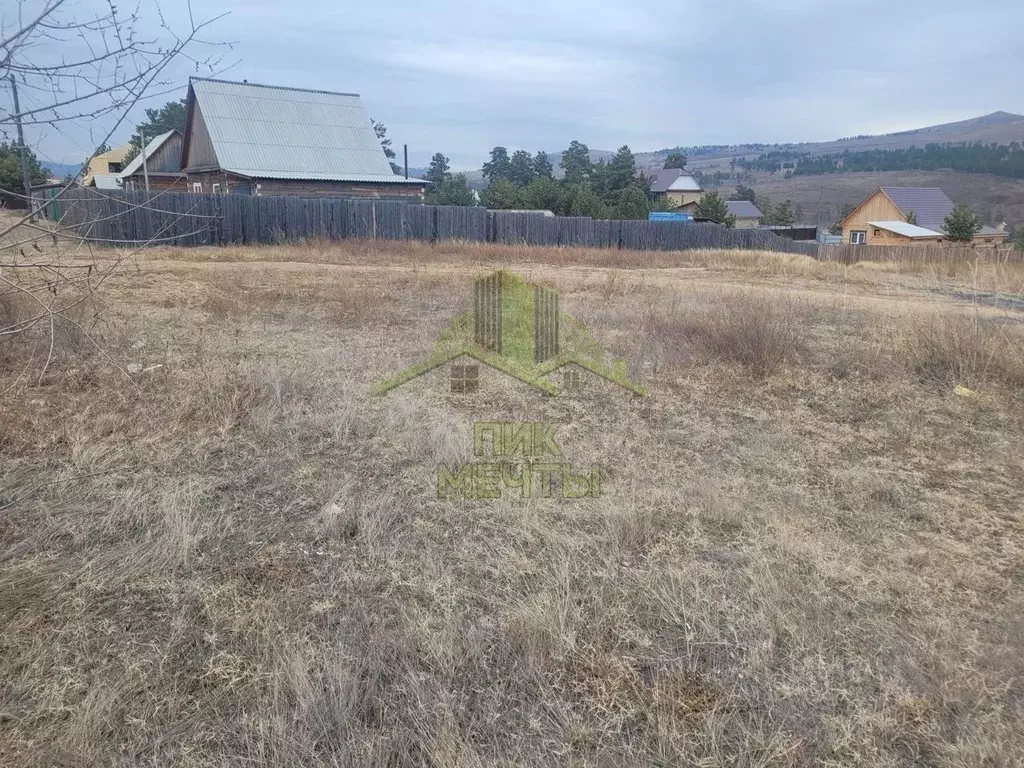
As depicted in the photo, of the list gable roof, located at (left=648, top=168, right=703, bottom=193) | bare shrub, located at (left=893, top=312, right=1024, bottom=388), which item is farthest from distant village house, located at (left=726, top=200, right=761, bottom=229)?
bare shrub, located at (left=893, top=312, right=1024, bottom=388)

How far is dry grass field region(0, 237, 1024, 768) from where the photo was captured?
1817 mm

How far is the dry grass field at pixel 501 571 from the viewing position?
71.6 inches

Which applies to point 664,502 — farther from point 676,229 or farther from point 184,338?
point 676,229

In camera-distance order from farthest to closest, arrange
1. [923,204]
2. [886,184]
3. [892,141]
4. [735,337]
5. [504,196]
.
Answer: [892,141], [886,184], [923,204], [504,196], [735,337]

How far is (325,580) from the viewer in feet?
8.21

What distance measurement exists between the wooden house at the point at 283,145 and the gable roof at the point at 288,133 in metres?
0.03

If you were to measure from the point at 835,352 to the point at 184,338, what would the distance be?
6690mm

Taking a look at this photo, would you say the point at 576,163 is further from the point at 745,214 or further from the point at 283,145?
the point at 283,145

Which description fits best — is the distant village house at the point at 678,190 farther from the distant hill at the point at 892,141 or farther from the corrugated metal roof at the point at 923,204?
the distant hill at the point at 892,141

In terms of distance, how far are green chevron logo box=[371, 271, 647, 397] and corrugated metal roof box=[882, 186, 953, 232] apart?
44.9 m

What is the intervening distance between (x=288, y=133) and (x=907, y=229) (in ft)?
122

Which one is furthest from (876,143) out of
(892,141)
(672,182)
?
(672,182)

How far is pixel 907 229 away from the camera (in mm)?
40031

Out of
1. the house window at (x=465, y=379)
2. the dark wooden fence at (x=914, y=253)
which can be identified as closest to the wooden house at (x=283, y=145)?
the dark wooden fence at (x=914, y=253)
